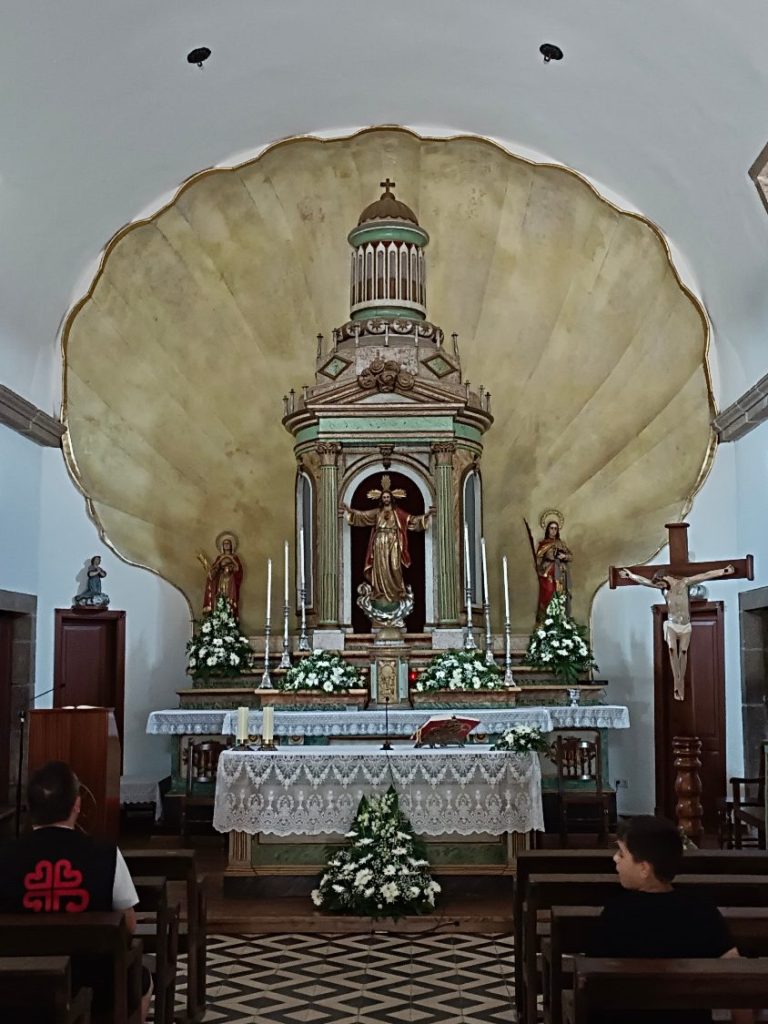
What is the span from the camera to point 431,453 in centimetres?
1394

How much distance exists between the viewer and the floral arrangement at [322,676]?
12.5 meters

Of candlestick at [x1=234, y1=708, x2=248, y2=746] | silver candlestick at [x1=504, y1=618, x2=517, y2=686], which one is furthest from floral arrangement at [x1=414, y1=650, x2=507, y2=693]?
candlestick at [x1=234, y1=708, x2=248, y2=746]

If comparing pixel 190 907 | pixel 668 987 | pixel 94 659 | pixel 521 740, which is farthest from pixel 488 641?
pixel 668 987

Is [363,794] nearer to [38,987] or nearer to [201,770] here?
[201,770]

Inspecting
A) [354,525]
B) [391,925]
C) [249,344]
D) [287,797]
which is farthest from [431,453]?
[391,925]

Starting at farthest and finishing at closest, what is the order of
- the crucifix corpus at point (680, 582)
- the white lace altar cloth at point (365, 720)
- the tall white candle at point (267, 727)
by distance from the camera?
1. the white lace altar cloth at point (365, 720)
2. the crucifix corpus at point (680, 582)
3. the tall white candle at point (267, 727)

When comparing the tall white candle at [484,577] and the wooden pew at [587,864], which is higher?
the tall white candle at [484,577]

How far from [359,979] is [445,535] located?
6868 mm

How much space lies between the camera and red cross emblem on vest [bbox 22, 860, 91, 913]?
4.69 m

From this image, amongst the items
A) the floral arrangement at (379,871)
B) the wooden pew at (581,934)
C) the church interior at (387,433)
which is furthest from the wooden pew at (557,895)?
the floral arrangement at (379,871)

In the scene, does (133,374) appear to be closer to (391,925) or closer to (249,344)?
(249,344)

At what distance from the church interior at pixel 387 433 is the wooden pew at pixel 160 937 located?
2.73 metres

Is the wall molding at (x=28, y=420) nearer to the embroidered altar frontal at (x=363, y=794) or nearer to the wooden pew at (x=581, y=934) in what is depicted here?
the embroidered altar frontal at (x=363, y=794)

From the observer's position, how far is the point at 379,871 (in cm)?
902
